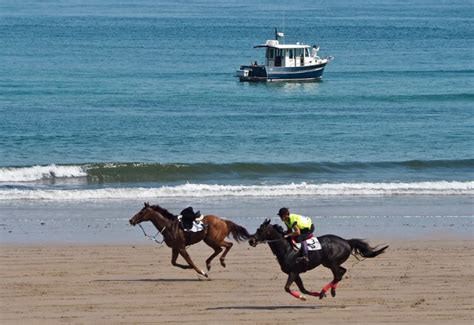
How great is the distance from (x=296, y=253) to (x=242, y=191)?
11.6m

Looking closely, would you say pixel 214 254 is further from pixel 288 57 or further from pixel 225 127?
pixel 288 57

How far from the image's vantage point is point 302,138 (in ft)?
123

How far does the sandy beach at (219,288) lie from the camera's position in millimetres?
13672

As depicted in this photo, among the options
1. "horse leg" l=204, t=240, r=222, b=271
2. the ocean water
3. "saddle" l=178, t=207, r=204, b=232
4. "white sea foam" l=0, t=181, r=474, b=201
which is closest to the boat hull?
the ocean water

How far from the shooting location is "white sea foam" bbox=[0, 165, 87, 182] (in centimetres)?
2872

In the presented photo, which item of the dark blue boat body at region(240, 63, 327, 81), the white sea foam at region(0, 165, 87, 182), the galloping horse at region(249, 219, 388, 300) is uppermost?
the galloping horse at region(249, 219, 388, 300)

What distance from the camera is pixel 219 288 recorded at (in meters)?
15.4

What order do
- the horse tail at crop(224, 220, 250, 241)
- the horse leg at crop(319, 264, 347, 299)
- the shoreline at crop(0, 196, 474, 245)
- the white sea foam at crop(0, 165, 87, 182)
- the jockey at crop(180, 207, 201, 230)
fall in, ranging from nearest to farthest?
the horse leg at crop(319, 264, 347, 299), the jockey at crop(180, 207, 201, 230), the horse tail at crop(224, 220, 250, 241), the shoreline at crop(0, 196, 474, 245), the white sea foam at crop(0, 165, 87, 182)

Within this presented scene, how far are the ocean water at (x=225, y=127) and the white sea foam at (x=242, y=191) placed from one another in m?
0.06

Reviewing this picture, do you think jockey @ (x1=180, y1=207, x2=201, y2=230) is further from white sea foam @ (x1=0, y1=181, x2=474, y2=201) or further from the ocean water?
white sea foam @ (x1=0, y1=181, x2=474, y2=201)

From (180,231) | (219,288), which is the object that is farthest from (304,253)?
(180,231)

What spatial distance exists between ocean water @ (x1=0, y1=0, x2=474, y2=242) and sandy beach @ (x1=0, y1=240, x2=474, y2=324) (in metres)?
2.26

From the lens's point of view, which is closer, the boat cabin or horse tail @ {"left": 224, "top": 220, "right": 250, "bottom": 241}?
horse tail @ {"left": 224, "top": 220, "right": 250, "bottom": 241}

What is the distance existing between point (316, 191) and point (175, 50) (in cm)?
4767
